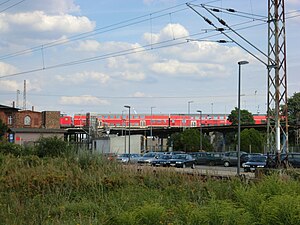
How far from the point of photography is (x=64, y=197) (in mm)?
13961

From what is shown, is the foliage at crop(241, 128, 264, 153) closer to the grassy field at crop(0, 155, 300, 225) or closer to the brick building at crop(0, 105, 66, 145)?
the brick building at crop(0, 105, 66, 145)

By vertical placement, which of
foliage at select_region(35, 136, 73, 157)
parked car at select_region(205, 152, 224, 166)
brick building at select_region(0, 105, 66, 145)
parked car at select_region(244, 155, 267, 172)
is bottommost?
parked car at select_region(205, 152, 224, 166)

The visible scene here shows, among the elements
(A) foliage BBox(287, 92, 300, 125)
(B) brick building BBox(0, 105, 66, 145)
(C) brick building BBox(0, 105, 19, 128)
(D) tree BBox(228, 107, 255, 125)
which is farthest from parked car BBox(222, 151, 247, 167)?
(D) tree BBox(228, 107, 255, 125)

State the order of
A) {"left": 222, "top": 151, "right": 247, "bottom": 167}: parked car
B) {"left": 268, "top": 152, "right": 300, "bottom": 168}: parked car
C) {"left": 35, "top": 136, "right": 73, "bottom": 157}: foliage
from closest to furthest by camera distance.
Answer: {"left": 268, "top": 152, "right": 300, "bottom": 168}: parked car < {"left": 35, "top": 136, "right": 73, "bottom": 157}: foliage < {"left": 222, "top": 151, "right": 247, "bottom": 167}: parked car

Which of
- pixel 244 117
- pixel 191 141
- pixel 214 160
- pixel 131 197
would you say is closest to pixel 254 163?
pixel 214 160

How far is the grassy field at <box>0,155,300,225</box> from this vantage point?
764 centimetres

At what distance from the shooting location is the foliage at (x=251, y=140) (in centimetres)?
7281

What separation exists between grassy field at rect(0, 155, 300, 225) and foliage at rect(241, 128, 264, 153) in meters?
54.1

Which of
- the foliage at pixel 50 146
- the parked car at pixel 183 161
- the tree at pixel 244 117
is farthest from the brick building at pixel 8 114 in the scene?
the foliage at pixel 50 146

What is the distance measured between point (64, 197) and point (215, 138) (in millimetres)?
103259

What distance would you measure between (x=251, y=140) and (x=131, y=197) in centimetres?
6280

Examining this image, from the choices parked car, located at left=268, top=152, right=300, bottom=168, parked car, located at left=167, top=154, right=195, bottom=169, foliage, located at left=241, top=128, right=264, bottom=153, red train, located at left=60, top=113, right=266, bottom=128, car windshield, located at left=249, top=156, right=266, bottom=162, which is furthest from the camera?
red train, located at left=60, top=113, right=266, bottom=128

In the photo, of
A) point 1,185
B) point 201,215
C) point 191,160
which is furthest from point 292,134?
point 201,215

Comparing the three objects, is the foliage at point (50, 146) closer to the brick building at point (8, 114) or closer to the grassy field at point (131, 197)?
the grassy field at point (131, 197)
